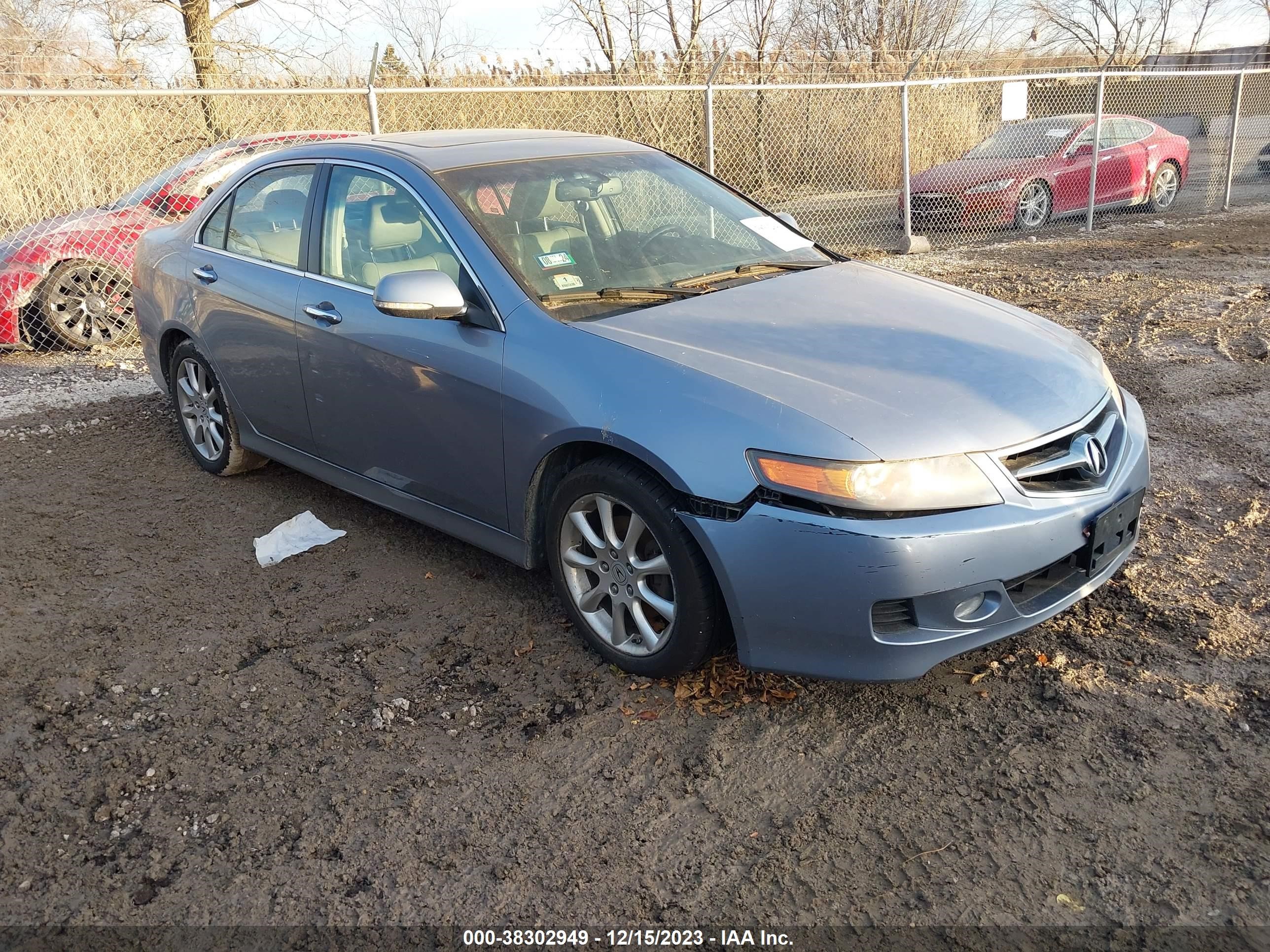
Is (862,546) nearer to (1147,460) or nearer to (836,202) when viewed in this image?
(1147,460)

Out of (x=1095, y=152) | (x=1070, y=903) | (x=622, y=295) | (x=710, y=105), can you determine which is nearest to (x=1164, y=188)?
(x=1095, y=152)

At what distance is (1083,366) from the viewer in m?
3.45

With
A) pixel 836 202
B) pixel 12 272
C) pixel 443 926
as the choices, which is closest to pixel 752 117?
pixel 836 202

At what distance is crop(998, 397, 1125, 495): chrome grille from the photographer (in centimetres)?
289

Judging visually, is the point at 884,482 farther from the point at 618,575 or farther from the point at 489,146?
the point at 489,146

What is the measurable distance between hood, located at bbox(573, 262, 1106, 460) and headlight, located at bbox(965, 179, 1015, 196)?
9562mm

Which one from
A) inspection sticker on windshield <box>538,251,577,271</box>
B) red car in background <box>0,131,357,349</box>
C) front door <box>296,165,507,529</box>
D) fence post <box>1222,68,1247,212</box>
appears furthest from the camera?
fence post <box>1222,68,1247,212</box>

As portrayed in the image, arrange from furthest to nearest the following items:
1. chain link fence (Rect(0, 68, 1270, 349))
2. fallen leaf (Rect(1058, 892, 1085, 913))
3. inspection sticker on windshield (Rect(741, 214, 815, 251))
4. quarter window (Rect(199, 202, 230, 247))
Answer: chain link fence (Rect(0, 68, 1270, 349)) → quarter window (Rect(199, 202, 230, 247)) → inspection sticker on windshield (Rect(741, 214, 815, 251)) → fallen leaf (Rect(1058, 892, 1085, 913))

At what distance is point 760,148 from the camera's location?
13.4 meters

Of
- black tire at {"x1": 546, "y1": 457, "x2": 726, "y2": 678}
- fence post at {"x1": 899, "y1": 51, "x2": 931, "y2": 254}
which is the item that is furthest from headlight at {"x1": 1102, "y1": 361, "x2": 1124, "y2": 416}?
fence post at {"x1": 899, "y1": 51, "x2": 931, "y2": 254}

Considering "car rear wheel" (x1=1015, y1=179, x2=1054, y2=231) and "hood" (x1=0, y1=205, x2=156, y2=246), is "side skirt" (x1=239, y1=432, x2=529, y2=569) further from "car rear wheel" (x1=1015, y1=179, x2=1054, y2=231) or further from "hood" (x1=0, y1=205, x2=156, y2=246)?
"car rear wheel" (x1=1015, y1=179, x2=1054, y2=231)

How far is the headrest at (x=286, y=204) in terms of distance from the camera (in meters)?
4.43

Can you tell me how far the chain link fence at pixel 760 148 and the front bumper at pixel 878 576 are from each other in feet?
22.8

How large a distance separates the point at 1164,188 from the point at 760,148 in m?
6.00
